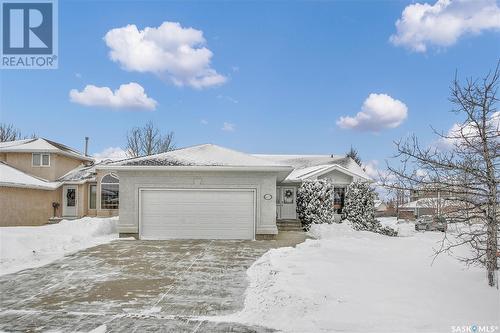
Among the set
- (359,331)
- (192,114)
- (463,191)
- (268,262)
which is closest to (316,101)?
(192,114)

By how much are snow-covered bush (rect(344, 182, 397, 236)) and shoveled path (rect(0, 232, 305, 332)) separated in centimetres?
951

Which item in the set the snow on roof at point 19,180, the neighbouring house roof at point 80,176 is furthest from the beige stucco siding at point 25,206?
the neighbouring house roof at point 80,176

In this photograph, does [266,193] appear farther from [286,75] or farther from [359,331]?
[359,331]

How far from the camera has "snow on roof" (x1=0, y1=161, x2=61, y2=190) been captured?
1861 cm

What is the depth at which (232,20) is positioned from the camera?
42.0 ft

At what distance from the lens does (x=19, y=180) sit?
64.4 feet

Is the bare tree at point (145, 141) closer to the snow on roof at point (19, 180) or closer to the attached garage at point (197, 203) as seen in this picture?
the snow on roof at point (19, 180)

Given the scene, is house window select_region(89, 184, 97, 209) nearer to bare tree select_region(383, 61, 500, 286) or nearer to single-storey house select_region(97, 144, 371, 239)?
single-storey house select_region(97, 144, 371, 239)

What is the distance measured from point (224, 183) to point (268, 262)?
5.34 metres

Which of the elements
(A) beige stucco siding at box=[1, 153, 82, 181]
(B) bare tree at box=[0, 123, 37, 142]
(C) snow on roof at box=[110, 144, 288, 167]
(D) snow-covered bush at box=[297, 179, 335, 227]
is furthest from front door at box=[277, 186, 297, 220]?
(B) bare tree at box=[0, 123, 37, 142]

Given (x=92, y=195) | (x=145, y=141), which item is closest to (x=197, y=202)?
(x=92, y=195)

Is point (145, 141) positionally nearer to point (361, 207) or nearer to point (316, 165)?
point (316, 165)

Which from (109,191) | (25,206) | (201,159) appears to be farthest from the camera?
(109,191)

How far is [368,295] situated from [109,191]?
817 inches
